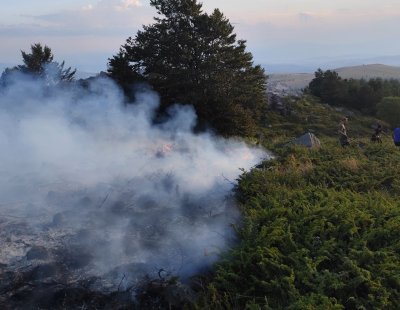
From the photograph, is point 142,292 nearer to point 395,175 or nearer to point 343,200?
point 343,200

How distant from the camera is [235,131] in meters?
21.0

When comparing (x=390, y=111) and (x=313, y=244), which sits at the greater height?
(x=313, y=244)

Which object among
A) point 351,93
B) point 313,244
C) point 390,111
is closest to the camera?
point 313,244

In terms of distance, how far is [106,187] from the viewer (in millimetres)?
8844

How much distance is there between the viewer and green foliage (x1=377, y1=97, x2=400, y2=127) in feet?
104

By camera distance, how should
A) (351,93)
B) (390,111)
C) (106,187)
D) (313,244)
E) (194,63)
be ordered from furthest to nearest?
(351,93) → (390,111) → (194,63) → (106,187) → (313,244)

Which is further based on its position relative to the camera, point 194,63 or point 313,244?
point 194,63

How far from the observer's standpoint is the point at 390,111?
105 feet

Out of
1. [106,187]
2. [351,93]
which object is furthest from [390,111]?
[106,187]

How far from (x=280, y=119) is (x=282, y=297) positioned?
2547cm

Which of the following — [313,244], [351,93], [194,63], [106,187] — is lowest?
[313,244]

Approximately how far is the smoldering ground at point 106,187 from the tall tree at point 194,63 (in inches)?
320

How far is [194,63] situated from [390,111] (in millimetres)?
17769

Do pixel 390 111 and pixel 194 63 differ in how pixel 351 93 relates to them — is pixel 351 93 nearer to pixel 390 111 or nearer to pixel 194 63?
pixel 390 111
